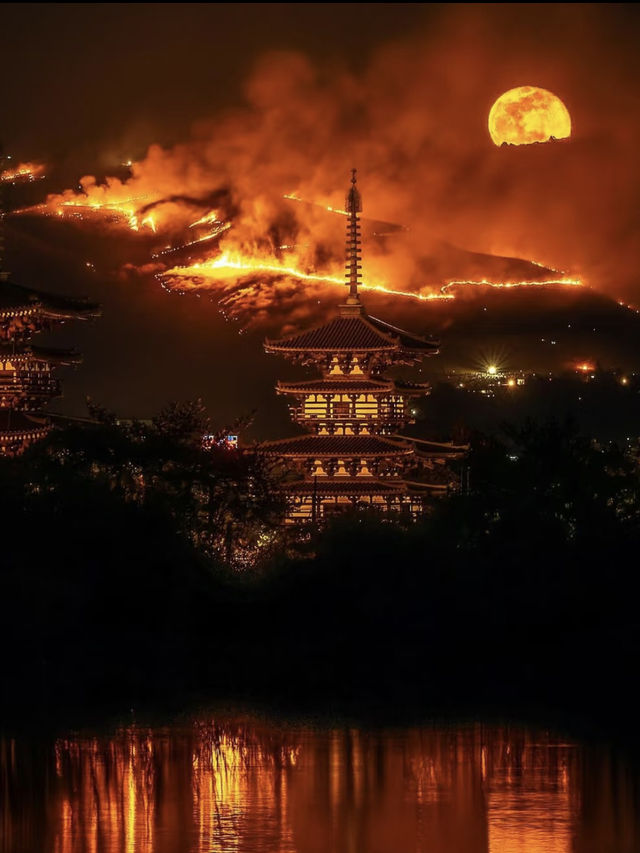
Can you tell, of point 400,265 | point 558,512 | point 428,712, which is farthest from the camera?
point 400,265

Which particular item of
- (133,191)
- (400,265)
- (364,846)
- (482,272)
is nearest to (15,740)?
(364,846)

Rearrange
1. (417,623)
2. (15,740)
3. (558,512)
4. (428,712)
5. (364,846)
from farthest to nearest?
(558,512), (417,623), (428,712), (15,740), (364,846)

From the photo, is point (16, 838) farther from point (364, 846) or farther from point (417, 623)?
point (417, 623)

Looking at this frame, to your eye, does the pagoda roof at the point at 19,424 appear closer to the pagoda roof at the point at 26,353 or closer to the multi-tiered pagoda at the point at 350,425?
the pagoda roof at the point at 26,353

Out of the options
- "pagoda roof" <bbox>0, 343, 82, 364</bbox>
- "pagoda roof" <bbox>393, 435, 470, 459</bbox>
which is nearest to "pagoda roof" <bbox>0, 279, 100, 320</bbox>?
"pagoda roof" <bbox>0, 343, 82, 364</bbox>

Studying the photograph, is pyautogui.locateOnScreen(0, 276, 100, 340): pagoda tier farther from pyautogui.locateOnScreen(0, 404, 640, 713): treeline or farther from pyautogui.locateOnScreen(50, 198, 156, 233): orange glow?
pyautogui.locateOnScreen(50, 198, 156, 233): orange glow

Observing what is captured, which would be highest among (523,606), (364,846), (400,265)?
(400,265)

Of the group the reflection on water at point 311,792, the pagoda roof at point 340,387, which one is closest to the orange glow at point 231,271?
the pagoda roof at point 340,387
